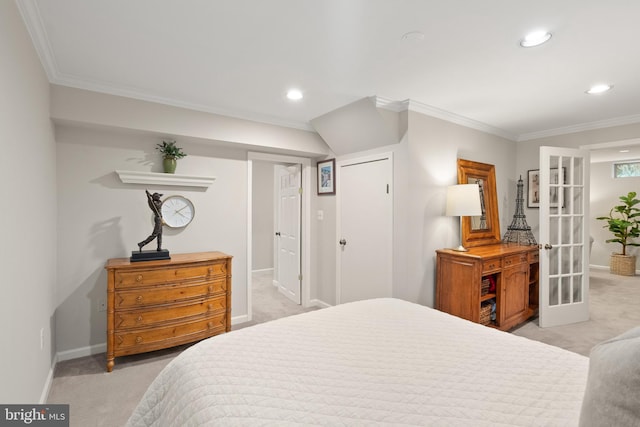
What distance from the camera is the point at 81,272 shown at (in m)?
2.73

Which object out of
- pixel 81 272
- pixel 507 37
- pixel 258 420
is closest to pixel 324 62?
pixel 507 37

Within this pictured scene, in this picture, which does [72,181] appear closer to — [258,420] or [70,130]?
[70,130]

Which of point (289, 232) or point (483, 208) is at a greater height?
point (483, 208)

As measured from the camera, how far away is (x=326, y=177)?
4.00m

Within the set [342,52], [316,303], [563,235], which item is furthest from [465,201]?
[316,303]

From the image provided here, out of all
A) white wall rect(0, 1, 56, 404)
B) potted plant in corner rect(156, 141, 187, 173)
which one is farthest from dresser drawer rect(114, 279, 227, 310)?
potted plant in corner rect(156, 141, 187, 173)

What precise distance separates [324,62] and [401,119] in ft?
3.94

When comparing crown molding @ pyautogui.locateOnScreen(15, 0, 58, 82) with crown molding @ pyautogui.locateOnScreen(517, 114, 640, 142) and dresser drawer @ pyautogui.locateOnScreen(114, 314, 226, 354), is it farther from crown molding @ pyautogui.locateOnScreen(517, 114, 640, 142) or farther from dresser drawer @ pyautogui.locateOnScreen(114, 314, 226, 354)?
crown molding @ pyautogui.locateOnScreen(517, 114, 640, 142)

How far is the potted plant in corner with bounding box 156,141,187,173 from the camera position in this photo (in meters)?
3.01

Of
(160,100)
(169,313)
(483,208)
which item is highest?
(160,100)

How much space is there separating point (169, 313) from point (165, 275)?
344 millimetres

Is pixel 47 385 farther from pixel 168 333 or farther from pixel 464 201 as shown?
pixel 464 201

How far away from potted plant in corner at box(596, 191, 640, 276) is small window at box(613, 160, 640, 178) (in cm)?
55
